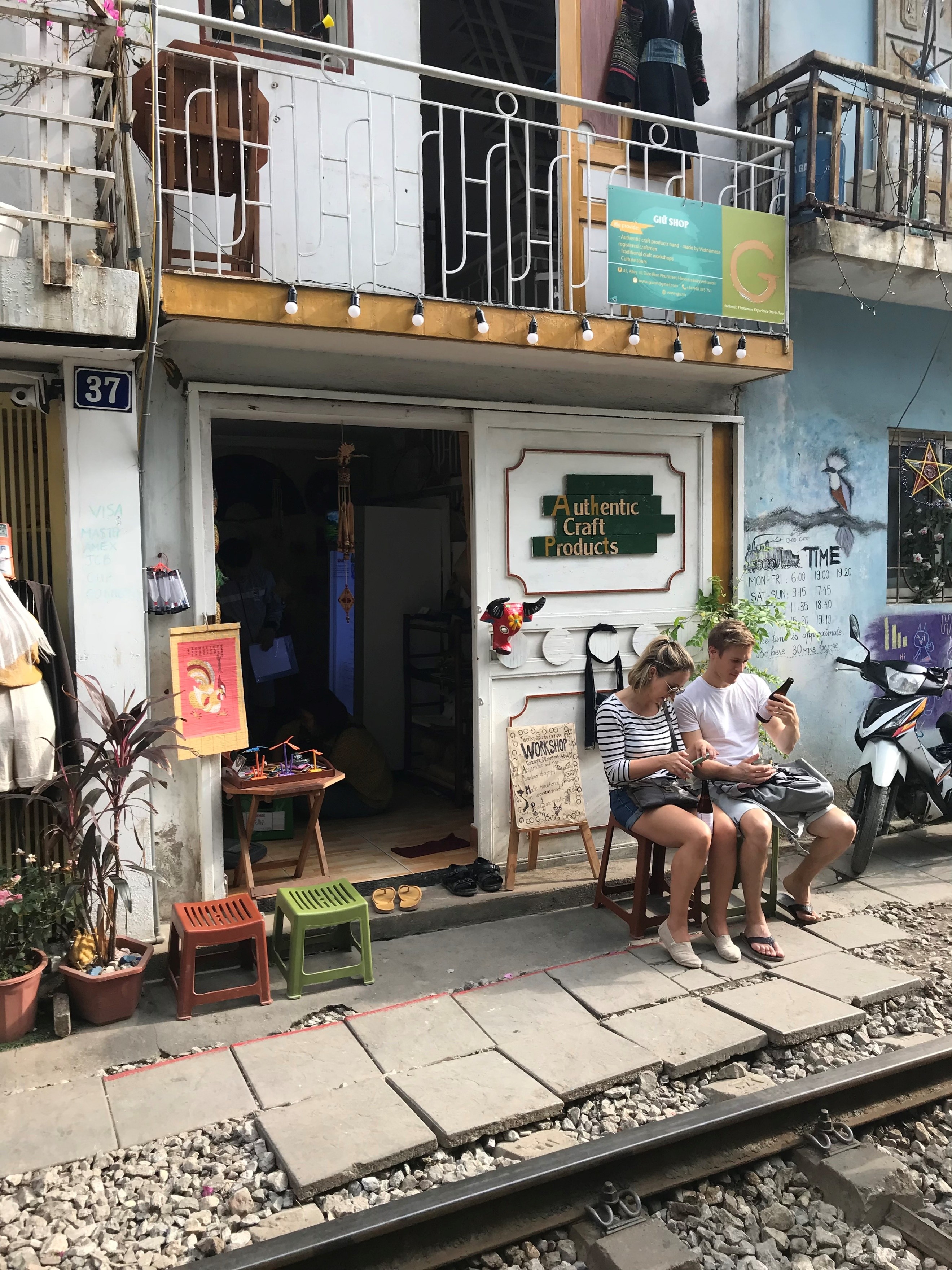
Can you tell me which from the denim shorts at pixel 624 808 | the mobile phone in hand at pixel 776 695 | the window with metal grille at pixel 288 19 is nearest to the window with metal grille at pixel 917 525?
the mobile phone in hand at pixel 776 695

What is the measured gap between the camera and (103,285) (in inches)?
177

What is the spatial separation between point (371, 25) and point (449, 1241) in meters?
6.25

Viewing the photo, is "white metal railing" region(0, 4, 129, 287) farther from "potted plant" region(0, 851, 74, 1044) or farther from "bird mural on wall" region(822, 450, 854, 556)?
"bird mural on wall" region(822, 450, 854, 556)

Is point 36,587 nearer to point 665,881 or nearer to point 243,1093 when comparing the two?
point 243,1093

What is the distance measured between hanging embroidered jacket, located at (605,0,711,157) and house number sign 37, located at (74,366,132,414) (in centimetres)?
380

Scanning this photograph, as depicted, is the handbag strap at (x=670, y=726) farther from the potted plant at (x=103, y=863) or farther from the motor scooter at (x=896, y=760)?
the potted plant at (x=103, y=863)

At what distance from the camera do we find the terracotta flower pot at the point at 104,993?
4.41 m

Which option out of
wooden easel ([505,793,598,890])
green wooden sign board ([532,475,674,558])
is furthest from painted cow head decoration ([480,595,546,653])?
wooden easel ([505,793,598,890])

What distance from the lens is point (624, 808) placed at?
17.3 feet

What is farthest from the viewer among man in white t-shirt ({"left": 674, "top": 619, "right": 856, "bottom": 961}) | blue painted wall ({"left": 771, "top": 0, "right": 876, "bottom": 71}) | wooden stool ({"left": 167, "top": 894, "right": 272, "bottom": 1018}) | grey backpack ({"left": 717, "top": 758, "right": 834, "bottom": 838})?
blue painted wall ({"left": 771, "top": 0, "right": 876, "bottom": 71})

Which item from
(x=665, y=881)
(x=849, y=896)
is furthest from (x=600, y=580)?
(x=849, y=896)

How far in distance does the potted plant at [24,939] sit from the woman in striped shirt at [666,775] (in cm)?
277

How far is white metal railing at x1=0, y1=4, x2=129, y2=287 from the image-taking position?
4.38 meters

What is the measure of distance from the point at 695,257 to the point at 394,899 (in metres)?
4.22
